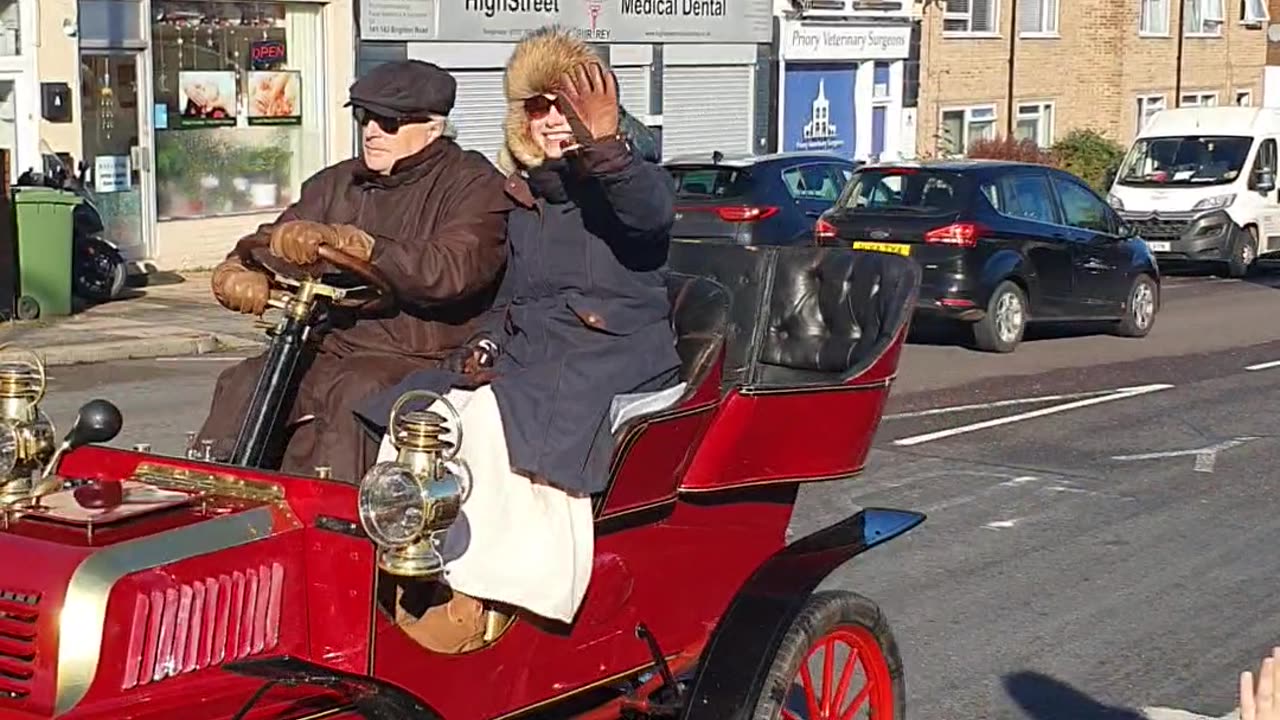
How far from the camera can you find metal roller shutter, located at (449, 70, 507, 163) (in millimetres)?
22875

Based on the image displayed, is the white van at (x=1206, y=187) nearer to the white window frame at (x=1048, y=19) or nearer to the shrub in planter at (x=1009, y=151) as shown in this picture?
the shrub in planter at (x=1009, y=151)

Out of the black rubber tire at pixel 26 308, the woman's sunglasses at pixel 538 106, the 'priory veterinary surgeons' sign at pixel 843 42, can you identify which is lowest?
the black rubber tire at pixel 26 308

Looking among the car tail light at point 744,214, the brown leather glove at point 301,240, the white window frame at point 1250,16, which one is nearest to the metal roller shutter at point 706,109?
the car tail light at point 744,214

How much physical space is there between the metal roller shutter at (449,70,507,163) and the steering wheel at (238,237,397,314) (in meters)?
18.5

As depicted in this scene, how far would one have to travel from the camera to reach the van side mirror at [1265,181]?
969 inches

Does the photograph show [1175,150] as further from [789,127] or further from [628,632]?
[628,632]

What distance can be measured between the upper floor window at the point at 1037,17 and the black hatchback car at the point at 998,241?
17.8 metres

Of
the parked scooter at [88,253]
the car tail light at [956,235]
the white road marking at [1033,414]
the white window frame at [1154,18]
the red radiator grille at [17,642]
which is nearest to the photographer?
the red radiator grille at [17,642]

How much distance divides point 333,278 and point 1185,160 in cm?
2250

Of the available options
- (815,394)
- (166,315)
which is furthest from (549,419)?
(166,315)

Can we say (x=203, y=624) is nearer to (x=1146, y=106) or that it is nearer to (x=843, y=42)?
(x=843, y=42)

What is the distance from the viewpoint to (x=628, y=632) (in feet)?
14.3

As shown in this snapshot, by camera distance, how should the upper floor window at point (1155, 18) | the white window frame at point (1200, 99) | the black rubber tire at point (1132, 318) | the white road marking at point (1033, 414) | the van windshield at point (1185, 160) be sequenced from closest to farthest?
1. the white road marking at point (1033, 414)
2. the black rubber tire at point (1132, 318)
3. the van windshield at point (1185, 160)
4. the upper floor window at point (1155, 18)
5. the white window frame at point (1200, 99)

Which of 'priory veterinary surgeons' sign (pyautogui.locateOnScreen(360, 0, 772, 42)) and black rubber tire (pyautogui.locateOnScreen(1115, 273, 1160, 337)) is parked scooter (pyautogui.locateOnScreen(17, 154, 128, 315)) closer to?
'priory veterinary surgeons' sign (pyautogui.locateOnScreen(360, 0, 772, 42))
